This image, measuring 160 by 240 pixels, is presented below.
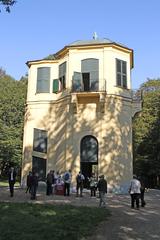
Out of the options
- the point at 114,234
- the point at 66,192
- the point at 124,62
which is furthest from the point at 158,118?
the point at 114,234

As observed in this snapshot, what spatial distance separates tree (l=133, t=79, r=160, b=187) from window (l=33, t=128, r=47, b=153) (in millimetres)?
20356

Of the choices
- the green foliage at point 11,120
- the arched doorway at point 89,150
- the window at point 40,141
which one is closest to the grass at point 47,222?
the arched doorway at point 89,150

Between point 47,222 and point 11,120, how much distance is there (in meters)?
36.3

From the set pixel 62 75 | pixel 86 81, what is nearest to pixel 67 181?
pixel 86 81

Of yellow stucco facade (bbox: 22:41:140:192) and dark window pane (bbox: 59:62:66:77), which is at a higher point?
dark window pane (bbox: 59:62:66:77)

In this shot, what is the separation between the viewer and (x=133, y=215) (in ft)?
46.4

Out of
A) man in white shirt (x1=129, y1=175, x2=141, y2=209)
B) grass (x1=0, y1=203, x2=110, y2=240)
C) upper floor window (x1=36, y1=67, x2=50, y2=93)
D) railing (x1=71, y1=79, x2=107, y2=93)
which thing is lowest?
grass (x1=0, y1=203, x2=110, y2=240)

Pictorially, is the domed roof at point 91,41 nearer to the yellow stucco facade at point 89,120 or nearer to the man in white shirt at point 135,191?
the yellow stucco facade at point 89,120

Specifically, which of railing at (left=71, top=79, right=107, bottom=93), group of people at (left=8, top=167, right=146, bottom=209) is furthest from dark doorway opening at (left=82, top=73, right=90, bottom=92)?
group of people at (left=8, top=167, right=146, bottom=209)

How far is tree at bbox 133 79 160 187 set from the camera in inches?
1790

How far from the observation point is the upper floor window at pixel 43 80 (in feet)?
96.1

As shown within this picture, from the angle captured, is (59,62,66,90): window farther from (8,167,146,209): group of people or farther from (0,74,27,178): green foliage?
(0,74,27,178): green foliage

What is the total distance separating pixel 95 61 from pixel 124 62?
252 cm

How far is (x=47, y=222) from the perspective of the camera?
11.6m
